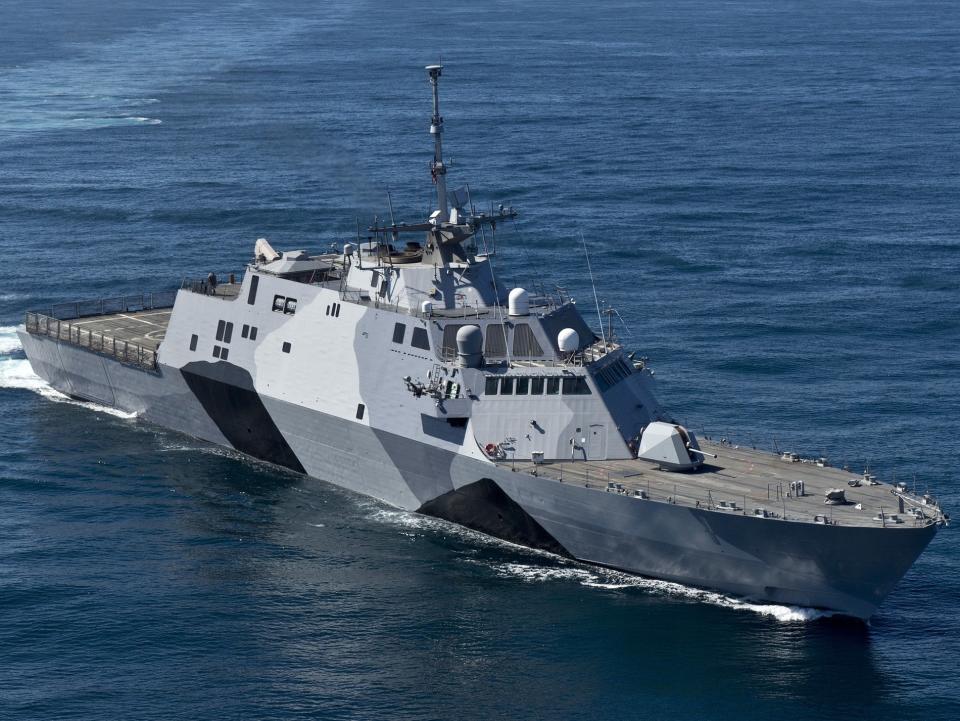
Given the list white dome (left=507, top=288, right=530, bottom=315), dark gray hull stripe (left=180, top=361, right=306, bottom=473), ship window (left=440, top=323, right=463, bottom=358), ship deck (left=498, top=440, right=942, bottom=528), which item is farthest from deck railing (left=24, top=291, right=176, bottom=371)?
ship deck (left=498, top=440, right=942, bottom=528)

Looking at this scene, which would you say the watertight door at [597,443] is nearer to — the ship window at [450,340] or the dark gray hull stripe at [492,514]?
the dark gray hull stripe at [492,514]

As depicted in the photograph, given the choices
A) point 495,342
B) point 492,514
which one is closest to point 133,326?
point 495,342

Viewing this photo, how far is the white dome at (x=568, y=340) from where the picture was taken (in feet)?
135

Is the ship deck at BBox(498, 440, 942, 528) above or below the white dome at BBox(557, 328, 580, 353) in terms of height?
below

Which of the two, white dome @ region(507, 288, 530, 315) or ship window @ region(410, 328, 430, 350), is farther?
ship window @ region(410, 328, 430, 350)

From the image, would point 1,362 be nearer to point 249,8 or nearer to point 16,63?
point 16,63

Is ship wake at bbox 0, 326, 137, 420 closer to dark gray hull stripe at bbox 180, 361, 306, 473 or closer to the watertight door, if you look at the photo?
dark gray hull stripe at bbox 180, 361, 306, 473

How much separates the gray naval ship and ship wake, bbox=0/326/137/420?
12.8 ft

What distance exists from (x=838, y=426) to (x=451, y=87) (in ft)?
200

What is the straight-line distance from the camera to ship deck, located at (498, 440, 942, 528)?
3647cm

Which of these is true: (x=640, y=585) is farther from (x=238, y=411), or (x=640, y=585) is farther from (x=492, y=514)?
(x=238, y=411)

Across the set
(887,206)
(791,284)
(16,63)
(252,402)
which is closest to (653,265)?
(791,284)

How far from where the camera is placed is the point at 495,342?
41.8 metres

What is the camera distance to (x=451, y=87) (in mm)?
102500
